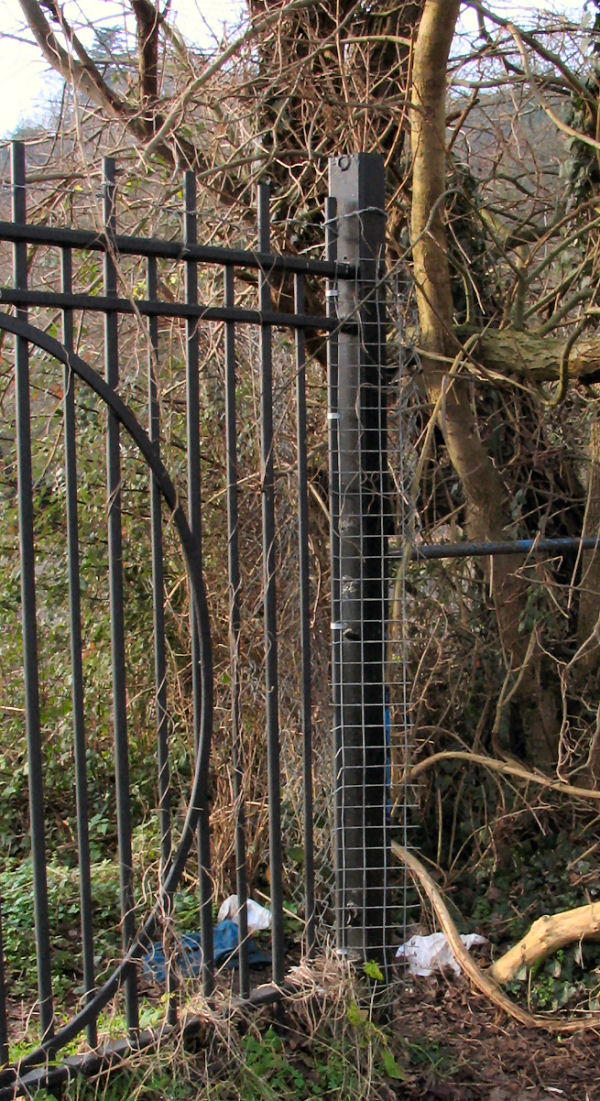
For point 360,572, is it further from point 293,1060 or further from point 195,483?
point 293,1060

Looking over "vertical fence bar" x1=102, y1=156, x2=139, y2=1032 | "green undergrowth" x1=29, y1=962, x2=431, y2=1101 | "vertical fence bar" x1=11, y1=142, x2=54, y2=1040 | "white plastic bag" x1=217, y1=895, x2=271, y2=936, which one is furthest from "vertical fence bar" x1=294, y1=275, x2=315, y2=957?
"white plastic bag" x1=217, y1=895, x2=271, y2=936

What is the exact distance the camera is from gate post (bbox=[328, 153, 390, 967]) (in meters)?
3.12

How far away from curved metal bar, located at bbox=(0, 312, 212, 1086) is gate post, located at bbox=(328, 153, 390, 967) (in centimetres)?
50

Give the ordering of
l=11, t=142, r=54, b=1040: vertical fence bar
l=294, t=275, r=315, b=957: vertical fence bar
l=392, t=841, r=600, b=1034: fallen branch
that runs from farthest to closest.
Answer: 1. l=392, t=841, r=600, b=1034: fallen branch
2. l=294, t=275, r=315, b=957: vertical fence bar
3. l=11, t=142, r=54, b=1040: vertical fence bar

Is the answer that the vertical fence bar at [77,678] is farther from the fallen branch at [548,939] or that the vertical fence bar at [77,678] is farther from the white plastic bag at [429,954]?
the fallen branch at [548,939]

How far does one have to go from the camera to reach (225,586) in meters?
4.54

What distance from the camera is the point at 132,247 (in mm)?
2658

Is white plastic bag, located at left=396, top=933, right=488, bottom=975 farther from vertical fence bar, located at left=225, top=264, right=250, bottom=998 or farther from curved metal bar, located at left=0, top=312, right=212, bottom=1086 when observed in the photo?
curved metal bar, located at left=0, top=312, right=212, bottom=1086

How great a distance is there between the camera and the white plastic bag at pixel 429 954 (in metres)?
3.98

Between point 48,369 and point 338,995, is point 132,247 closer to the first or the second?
point 338,995

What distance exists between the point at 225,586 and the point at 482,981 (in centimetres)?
192

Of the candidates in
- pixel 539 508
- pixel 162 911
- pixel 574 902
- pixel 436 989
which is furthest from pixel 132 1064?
pixel 539 508

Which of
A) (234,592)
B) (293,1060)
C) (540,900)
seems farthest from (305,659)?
(540,900)

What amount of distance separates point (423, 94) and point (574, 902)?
3.48 m
